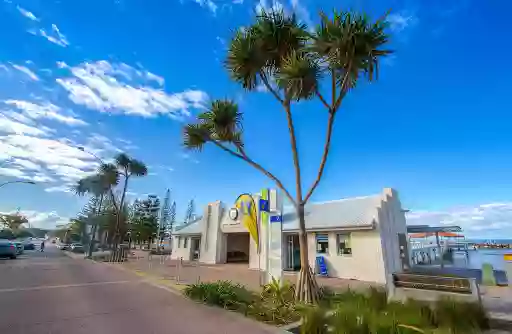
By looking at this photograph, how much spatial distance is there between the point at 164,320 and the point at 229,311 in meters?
1.59

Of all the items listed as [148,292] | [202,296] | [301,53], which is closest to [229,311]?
[202,296]

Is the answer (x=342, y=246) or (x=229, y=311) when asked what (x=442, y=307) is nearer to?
(x=229, y=311)

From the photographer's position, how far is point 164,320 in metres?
5.89

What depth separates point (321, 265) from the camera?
1473 cm

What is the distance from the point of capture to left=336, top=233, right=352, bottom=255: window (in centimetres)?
1429

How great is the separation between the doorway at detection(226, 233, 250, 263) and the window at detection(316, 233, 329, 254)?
10366mm

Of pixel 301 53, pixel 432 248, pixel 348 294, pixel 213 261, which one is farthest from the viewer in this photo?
pixel 432 248

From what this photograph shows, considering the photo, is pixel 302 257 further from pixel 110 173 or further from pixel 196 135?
pixel 110 173

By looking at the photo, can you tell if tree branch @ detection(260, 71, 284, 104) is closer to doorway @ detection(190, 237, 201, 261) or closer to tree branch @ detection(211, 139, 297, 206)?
tree branch @ detection(211, 139, 297, 206)

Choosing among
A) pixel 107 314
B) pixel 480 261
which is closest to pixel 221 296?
pixel 107 314

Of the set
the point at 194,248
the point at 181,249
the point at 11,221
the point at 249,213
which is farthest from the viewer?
the point at 11,221

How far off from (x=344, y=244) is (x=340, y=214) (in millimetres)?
1749

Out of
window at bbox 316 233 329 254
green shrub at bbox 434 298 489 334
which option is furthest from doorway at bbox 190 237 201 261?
green shrub at bbox 434 298 489 334

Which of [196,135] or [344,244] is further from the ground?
[196,135]
